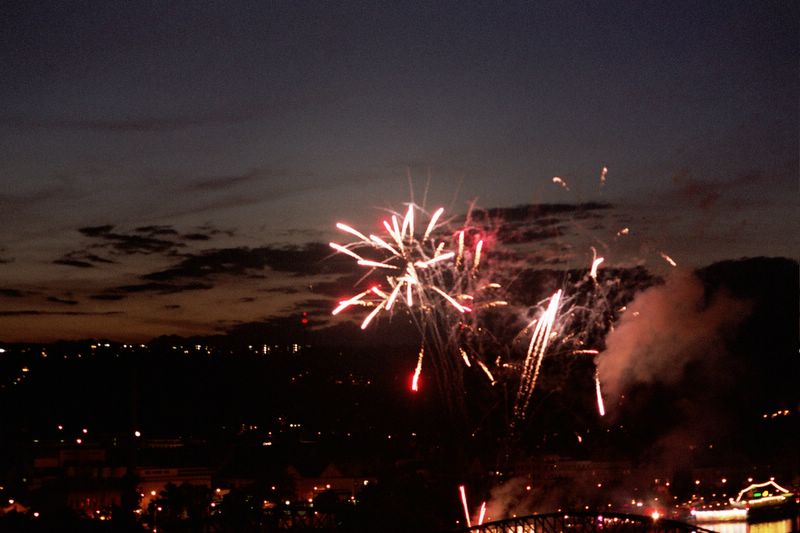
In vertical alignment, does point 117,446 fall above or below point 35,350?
below

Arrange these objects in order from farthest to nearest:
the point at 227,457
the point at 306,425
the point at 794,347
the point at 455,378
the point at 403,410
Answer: the point at 306,425 → the point at 403,410 → the point at 227,457 → the point at 794,347 → the point at 455,378

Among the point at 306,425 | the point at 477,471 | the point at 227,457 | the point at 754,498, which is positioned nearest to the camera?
the point at 754,498

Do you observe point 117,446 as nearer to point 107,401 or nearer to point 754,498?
point 107,401

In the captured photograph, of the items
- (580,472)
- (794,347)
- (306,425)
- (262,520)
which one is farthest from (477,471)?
(306,425)

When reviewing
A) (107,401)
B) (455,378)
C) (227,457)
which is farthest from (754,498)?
(107,401)

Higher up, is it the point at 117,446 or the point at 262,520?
the point at 117,446

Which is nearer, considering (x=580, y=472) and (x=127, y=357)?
(x=580, y=472)

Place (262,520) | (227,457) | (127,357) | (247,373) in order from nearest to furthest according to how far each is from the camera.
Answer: (262,520) → (227,457) → (127,357) → (247,373)

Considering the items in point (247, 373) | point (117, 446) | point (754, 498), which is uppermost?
point (247, 373)

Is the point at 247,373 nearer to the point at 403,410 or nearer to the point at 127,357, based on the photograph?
the point at 127,357
